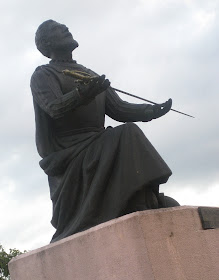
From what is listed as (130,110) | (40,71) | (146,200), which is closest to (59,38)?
(40,71)

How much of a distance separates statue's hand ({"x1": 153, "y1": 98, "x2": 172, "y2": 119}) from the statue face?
1.11 meters

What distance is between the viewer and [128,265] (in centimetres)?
389

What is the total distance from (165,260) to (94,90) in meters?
1.63

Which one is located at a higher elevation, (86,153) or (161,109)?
(161,109)

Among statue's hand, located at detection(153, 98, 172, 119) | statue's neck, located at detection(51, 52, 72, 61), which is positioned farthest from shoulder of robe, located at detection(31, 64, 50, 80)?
statue's hand, located at detection(153, 98, 172, 119)

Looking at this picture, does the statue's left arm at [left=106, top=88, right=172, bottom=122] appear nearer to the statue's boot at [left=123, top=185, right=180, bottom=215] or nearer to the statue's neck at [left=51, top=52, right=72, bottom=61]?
the statue's neck at [left=51, top=52, right=72, bottom=61]

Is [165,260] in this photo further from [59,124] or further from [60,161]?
[59,124]

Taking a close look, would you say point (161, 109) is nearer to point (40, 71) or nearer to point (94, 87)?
point (94, 87)

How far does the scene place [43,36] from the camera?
5637 millimetres

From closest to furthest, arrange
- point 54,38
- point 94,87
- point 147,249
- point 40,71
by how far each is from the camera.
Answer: point 147,249 < point 94,87 < point 40,71 < point 54,38

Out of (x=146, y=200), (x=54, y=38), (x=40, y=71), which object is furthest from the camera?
(x=54, y=38)

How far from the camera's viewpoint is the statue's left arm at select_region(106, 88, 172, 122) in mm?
5523

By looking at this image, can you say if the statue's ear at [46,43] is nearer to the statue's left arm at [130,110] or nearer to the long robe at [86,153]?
the long robe at [86,153]

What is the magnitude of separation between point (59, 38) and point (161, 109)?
128cm
